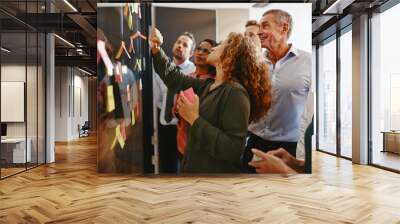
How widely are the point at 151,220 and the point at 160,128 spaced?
2670 mm

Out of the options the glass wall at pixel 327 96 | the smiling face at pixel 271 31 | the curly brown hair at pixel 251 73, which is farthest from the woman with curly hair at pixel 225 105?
the glass wall at pixel 327 96

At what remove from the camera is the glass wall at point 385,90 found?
7.09 m

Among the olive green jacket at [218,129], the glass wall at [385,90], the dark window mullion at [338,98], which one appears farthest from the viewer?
the dark window mullion at [338,98]

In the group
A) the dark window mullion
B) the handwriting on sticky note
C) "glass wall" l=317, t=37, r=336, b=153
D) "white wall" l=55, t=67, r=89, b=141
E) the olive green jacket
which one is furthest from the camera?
"white wall" l=55, t=67, r=89, b=141

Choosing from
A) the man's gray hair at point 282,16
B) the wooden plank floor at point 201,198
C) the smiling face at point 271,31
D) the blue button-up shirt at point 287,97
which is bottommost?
the wooden plank floor at point 201,198

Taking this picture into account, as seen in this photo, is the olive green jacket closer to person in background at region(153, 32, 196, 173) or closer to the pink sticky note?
the pink sticky note

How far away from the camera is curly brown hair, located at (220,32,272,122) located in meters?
6.20

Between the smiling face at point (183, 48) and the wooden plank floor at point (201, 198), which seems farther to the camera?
the smiling face at point (183, 48)

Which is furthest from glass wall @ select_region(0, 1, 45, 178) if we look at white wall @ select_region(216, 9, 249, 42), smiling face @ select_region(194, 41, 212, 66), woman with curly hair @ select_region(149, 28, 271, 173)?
white wall @ select_region(216, 9, 249, 42)

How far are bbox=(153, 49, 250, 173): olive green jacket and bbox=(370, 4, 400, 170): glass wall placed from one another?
3.08 meters

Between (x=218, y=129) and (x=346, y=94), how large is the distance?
434cm

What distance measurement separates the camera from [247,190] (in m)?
5.29

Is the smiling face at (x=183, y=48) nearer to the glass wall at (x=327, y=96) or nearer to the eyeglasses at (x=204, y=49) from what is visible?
the eyeglasses at (x=204, y=49)

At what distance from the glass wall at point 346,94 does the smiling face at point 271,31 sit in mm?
3036
